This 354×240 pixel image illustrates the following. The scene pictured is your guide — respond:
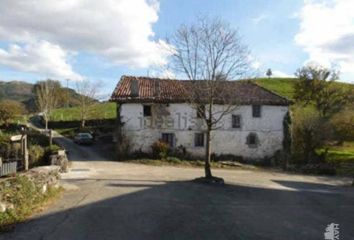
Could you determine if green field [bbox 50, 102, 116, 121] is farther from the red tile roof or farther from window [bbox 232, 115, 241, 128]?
window [bbox 232, 115, 241, 128]

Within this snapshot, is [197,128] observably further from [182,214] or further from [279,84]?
[279,84]

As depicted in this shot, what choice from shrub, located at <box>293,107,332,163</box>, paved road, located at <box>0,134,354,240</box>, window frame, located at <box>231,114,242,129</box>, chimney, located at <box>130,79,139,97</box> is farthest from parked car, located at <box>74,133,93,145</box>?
paved road, located at <box>0,134,354,240</box>

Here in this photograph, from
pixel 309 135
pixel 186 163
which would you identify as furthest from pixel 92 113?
pixel 309 135

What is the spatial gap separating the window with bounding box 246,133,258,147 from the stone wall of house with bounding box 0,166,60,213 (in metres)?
24.6

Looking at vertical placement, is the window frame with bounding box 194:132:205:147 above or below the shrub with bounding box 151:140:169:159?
above

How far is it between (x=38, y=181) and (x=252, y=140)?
27.3m

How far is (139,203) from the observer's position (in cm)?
1451

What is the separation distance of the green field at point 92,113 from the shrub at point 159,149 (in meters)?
28.4

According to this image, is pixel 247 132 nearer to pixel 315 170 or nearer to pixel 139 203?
pixel 315 170

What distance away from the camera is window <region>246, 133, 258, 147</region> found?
38.7 meters

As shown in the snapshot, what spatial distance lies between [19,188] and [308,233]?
24.8 ft

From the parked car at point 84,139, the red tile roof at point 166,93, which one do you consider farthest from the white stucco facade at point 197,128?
the parked car at point 84,139

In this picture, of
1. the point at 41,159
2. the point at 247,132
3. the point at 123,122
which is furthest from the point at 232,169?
the point at 41,159

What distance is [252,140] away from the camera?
3875 cm
